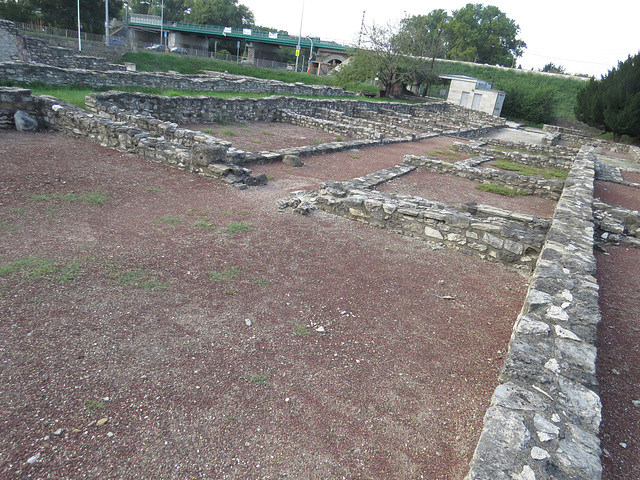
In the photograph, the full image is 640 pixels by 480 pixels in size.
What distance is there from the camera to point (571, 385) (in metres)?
2.82

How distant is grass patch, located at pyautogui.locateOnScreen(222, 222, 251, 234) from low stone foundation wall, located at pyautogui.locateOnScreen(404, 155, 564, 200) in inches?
307

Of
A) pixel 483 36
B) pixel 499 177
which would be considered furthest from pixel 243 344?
pixel 483 36

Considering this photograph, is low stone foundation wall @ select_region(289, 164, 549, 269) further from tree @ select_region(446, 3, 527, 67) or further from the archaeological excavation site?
tree @ select_region(446, 3, 527, 67)

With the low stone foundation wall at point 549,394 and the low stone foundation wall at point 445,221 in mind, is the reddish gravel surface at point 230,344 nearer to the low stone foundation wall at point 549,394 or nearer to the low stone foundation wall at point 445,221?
the low stone foundation wall at point 445,221

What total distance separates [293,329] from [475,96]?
4057 centimetres

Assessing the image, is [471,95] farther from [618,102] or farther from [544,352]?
[544,352]

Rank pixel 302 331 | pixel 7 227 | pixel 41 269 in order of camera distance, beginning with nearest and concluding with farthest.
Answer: pixel 302 331 → pixel 41 269 → pixel 7 227

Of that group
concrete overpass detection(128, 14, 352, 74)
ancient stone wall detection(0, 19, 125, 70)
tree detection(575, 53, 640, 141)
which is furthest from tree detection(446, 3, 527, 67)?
ancient stone wall detection(0, 19, 125, 70)

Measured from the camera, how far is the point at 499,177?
443 inches

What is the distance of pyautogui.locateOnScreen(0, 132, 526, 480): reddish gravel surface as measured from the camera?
2533 millimetres

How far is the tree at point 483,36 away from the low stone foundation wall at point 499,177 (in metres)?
67.3

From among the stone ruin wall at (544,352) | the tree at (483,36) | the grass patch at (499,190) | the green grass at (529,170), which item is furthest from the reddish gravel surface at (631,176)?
the tree at (483,36)

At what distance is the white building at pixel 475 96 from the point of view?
123ft

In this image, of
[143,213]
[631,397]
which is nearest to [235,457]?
[631,397]
